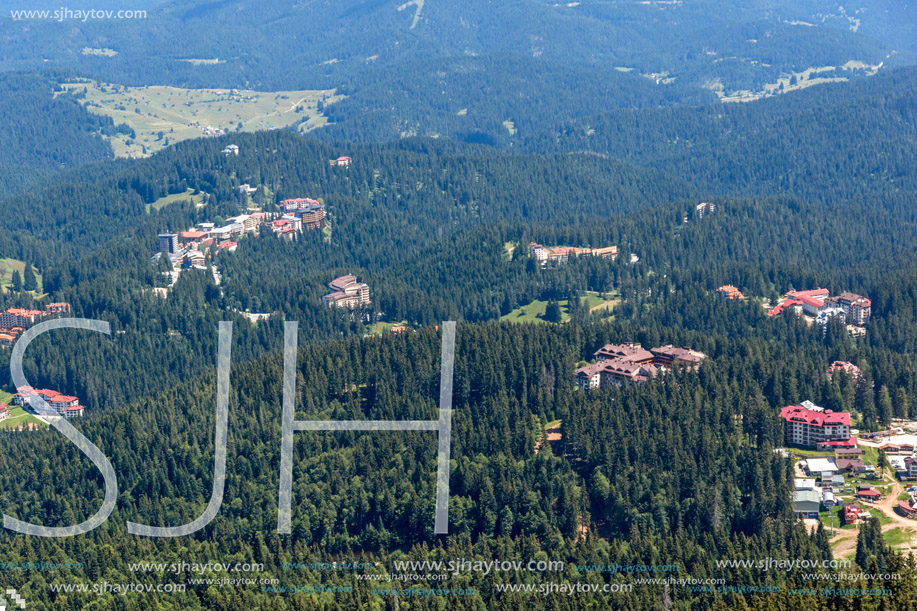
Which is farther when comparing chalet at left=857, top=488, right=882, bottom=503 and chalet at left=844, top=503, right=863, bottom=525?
chalet at left=857, top=488, right=882, bottom=503

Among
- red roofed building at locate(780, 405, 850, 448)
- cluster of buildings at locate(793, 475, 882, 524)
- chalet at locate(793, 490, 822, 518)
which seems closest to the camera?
cluster of buildings at locate(793, 475, 882, 524)

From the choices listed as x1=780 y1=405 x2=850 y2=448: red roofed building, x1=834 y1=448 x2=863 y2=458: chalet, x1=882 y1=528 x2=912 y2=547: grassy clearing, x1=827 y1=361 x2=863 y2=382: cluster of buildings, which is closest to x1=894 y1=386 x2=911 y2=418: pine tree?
x1=827 y1=361 x2=863 y2=382: cluster of buildings

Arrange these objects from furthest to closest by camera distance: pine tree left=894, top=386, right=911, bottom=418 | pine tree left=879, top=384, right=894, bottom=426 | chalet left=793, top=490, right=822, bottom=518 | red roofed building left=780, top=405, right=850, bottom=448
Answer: pine tree left=894, top=386, right=911, bottom=418, pine tree left=879, top=384, right=894, bottom=426, red roofed building left=780, top=405, right=850, bottom=448, chalet left=793, top=490, right=822, bottom=518

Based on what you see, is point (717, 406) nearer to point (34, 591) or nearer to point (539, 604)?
point (539, 604)

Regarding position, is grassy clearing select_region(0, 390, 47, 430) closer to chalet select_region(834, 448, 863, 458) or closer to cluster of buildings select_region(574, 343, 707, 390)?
cluster of buildings select_region(574, 343, 707, 390)

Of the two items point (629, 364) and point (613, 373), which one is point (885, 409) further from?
point (613, 373)

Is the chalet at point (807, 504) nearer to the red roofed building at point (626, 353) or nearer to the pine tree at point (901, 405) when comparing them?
the pine tree at point (901, 405)
